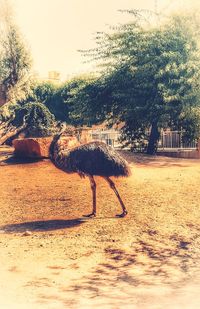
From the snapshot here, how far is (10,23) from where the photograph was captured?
21141mm

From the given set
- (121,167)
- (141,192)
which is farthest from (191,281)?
(141,192)

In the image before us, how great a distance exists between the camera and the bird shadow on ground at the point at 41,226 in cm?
1030

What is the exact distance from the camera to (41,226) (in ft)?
34.4

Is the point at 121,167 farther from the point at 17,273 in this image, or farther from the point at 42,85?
the point at 42,85

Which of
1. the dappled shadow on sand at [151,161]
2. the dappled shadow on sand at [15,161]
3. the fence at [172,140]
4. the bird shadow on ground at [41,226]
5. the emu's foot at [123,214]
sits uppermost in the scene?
the fence at [172,140]

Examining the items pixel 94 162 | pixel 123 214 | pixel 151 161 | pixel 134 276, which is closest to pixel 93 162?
pixel 94 162

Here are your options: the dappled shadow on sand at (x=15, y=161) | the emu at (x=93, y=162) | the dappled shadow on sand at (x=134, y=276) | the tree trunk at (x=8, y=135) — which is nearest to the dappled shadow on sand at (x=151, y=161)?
the dappled shadow on sand at (x=15, y=161)

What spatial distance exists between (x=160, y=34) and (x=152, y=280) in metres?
16.0

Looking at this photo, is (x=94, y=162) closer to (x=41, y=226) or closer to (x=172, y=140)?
(x=41, y=226)

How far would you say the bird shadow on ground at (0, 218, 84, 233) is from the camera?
1030cm

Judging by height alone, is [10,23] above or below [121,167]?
above

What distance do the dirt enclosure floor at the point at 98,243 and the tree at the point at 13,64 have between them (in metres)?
8.16

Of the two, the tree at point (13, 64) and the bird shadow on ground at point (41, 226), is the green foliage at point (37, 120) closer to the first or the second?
the tree at point (13, 64)

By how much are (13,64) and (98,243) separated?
49.4 ft
